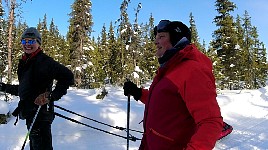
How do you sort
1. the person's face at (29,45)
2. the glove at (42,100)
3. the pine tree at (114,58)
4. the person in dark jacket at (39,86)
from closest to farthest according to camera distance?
the glove at (42,100), the person in dark jacket at (39,86), the person's face at (29,45), the pine tree at (114,58)

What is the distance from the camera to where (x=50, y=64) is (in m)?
4.66

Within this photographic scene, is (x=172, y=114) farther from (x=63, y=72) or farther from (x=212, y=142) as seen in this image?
(x=63, y=72)

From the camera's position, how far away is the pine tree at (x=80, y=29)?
37156mm

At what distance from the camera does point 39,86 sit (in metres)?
4.70

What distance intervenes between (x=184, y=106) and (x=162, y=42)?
663mm

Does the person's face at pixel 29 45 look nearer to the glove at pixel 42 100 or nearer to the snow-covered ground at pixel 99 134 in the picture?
the glove at pixel 42 100

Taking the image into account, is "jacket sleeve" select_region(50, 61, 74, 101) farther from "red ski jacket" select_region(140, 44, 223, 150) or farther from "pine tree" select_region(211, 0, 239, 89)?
"pine tree" select_region(211, 0, 239, 89)

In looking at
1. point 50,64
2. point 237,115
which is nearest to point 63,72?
point 50,64

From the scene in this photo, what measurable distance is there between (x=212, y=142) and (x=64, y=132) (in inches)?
285

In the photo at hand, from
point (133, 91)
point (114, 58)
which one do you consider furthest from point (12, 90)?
point (114, 58)

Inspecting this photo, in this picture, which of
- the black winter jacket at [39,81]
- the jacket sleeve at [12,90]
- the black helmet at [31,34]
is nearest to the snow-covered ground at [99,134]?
the jacket sleeve at [12,90]

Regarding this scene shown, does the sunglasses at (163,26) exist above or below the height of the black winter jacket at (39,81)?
above

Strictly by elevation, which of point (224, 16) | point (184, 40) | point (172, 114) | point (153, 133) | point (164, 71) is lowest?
point (153, 133)

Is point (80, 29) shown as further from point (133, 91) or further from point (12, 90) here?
point (133, 91)
